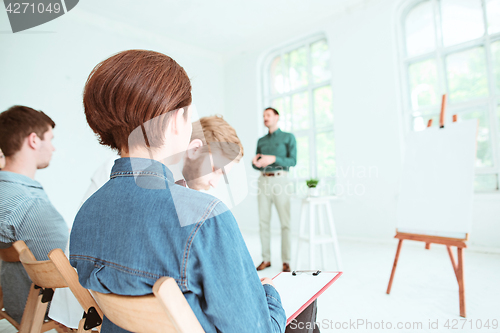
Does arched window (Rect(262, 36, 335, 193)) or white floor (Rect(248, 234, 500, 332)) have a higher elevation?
arched window (Rect(262, 36, 335, 193))

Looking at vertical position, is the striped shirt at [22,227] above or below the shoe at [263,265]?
above

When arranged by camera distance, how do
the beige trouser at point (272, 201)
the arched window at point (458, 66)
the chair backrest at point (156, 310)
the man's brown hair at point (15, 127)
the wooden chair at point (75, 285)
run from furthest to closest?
the arched window at point (458, 66)
the beige trouser at point (272, 201)
the man's brown hair at point (15, 127)
the wooden chair at point (75, 285)
the chair backrest at point (156, 310)

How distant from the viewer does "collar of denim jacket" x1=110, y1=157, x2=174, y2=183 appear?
0.54 meters

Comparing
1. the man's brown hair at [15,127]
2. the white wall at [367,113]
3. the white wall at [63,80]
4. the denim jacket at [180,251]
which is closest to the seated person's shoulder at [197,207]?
the denim jacket at [180,251]

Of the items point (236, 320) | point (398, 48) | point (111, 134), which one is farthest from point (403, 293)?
point (398, 48)

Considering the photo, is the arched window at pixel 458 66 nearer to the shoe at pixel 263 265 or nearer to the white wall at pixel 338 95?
the white wall at pixel 338 95

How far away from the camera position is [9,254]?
45.4 inches

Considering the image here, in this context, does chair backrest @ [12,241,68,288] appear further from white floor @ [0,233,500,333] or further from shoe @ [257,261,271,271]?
shoe @ [257,261,271,271]

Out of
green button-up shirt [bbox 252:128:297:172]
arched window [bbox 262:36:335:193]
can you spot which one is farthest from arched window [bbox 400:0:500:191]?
green button-up shirt [bbox 252:128:297:172]

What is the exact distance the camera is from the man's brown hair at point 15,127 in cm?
135

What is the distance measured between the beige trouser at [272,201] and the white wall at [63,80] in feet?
4.38

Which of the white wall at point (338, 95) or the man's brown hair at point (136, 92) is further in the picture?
the white wall at point (338, 95)

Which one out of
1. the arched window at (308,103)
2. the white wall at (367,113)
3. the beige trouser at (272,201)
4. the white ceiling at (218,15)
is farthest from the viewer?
the arched window at (308,103)

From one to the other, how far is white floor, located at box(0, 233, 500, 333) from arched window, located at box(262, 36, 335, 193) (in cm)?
172
